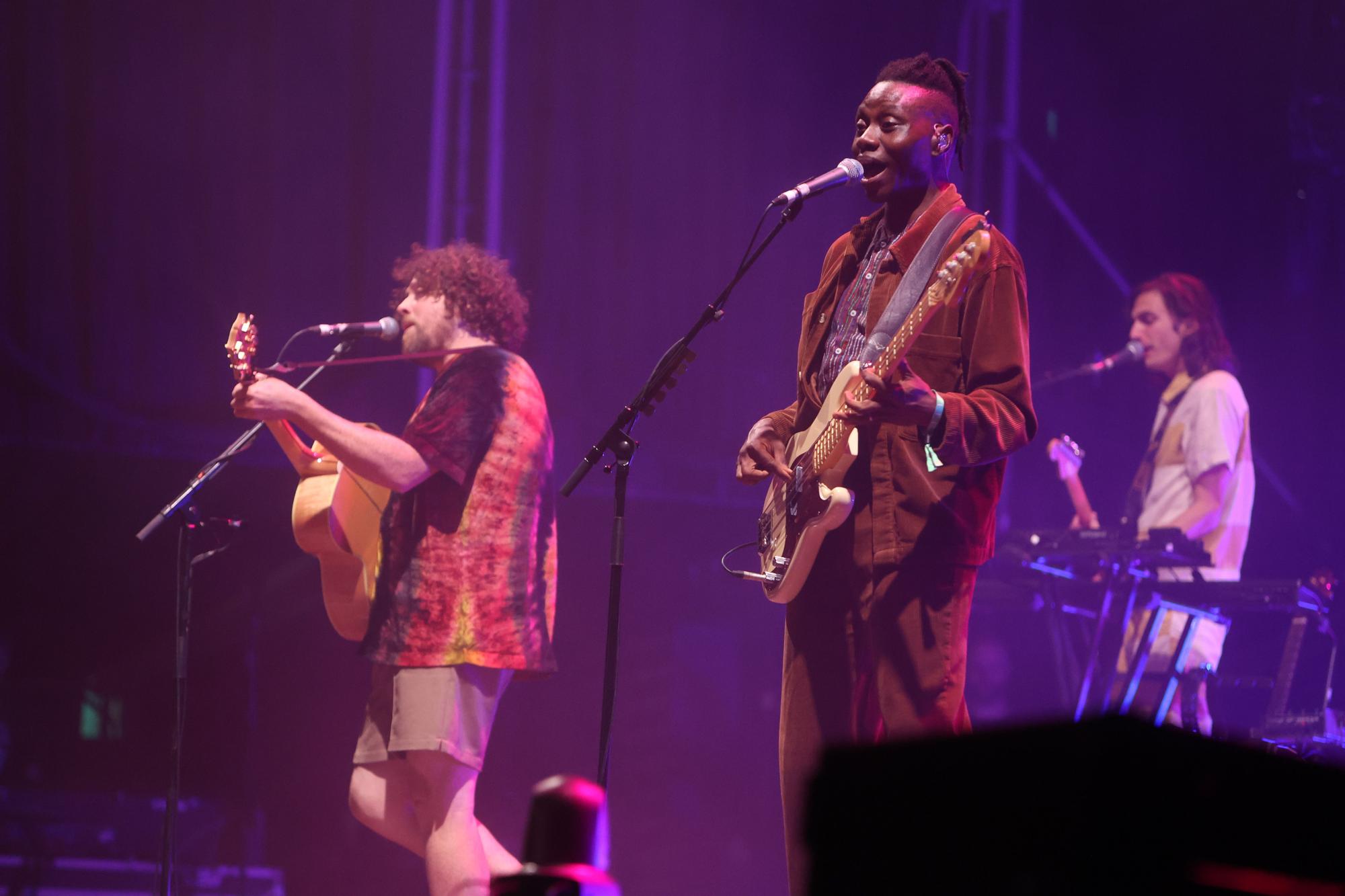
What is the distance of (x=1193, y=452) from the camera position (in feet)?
19.4

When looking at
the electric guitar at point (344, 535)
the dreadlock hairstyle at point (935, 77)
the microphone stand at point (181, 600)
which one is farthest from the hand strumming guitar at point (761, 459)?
the microphone stand at point (181, 600)

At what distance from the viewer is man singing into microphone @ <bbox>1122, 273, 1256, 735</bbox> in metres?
5.65

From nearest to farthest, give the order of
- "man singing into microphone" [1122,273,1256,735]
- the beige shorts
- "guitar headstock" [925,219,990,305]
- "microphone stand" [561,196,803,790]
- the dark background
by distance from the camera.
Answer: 1. "guitar headstock" [925,219,990,305]
2. "microphone stand" [561,196,803,790]
3. the beige shorts
4. the dark background
5. "man singing into microphone" [1122,273,1256,735]

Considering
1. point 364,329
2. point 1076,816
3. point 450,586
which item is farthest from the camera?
point 364,329

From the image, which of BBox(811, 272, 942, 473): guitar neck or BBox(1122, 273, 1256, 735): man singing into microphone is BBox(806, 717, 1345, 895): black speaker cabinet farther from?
BBox(1122, 273, 1256, 735): man singing into microphone

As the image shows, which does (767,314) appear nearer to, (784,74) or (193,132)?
(784,74)

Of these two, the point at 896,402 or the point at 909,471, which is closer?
the point at 896,402

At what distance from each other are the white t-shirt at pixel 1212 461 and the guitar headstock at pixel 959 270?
3466 millimetres

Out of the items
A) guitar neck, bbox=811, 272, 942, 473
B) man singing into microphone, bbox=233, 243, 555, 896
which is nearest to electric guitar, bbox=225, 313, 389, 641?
man singing into microphone, bbox=233, 243, 555, 896

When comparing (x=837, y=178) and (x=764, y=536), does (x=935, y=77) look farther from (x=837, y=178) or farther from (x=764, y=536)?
(x=764, y=536)

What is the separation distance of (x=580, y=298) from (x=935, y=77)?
12.1 feet

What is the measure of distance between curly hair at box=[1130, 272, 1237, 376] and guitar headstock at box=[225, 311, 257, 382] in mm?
4236

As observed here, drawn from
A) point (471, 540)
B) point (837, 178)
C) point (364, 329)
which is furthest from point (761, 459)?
point (364, 329)

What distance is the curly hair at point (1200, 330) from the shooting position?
6133 mm
